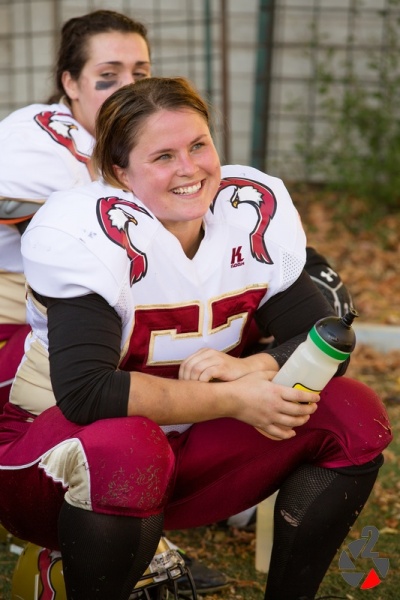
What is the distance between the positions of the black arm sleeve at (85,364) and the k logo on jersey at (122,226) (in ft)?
0.48

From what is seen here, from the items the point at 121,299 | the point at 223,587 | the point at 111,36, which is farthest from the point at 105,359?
the point at 111,36

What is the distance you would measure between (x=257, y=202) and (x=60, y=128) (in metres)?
0.79

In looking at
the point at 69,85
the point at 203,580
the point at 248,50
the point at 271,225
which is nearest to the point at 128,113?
the point at 271,225

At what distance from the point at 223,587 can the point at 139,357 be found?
814 millimetres

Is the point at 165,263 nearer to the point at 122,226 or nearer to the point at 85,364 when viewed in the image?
the point at 122,226

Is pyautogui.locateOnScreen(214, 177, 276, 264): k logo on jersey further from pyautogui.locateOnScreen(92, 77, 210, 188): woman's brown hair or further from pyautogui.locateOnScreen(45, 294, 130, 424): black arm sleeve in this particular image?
pyautogui.locateOnScreen(45, 294, 130, 424): black arm sleeve

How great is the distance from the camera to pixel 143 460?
2164 millimetres

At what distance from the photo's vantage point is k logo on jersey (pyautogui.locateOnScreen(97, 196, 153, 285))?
2326 millimetres

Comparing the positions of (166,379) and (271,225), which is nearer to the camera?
(166,379)

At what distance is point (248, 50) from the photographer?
24.9 feet

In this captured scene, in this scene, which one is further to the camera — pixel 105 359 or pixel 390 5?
pixel 390 5

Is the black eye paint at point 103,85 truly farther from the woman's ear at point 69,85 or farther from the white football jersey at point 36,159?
the white football jersey at point 36,159

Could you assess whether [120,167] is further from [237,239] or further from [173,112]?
[237,239]

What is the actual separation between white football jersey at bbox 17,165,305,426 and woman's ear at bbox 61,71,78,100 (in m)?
0.81
